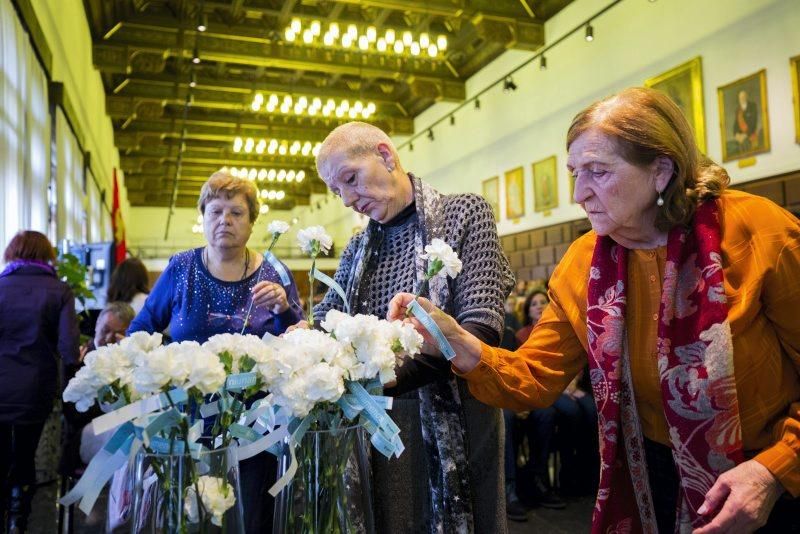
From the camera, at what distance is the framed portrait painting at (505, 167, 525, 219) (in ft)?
35.6

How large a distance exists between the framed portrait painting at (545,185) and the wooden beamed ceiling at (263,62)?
1.73m

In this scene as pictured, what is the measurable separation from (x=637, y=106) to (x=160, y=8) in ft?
34.4

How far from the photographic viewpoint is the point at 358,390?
102 centimetres

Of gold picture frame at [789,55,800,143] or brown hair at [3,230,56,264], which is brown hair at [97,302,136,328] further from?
gold picture frame at [789,55,800,143]

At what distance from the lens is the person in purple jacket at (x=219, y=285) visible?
2.22m

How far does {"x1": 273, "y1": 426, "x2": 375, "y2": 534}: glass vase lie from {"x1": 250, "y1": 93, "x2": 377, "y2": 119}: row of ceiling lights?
1189 centimetres

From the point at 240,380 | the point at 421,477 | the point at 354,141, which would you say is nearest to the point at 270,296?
the point at 354,141

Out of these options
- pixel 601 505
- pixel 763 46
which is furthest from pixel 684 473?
pixel 763 46

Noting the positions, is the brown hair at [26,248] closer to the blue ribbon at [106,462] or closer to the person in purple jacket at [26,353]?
the person in purple jacket at [26,353]

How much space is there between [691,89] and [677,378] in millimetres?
7174

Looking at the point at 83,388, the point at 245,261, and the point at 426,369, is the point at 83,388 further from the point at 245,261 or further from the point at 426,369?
the point at 245,261

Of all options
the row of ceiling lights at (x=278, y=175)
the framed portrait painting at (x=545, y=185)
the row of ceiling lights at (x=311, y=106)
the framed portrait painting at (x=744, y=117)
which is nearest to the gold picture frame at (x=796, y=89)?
the framed portrait painting at (x=744, y=117)

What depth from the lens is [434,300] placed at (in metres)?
1.59

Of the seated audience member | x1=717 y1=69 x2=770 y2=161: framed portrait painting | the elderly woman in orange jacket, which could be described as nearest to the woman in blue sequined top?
the elderly woman in orange jacket
